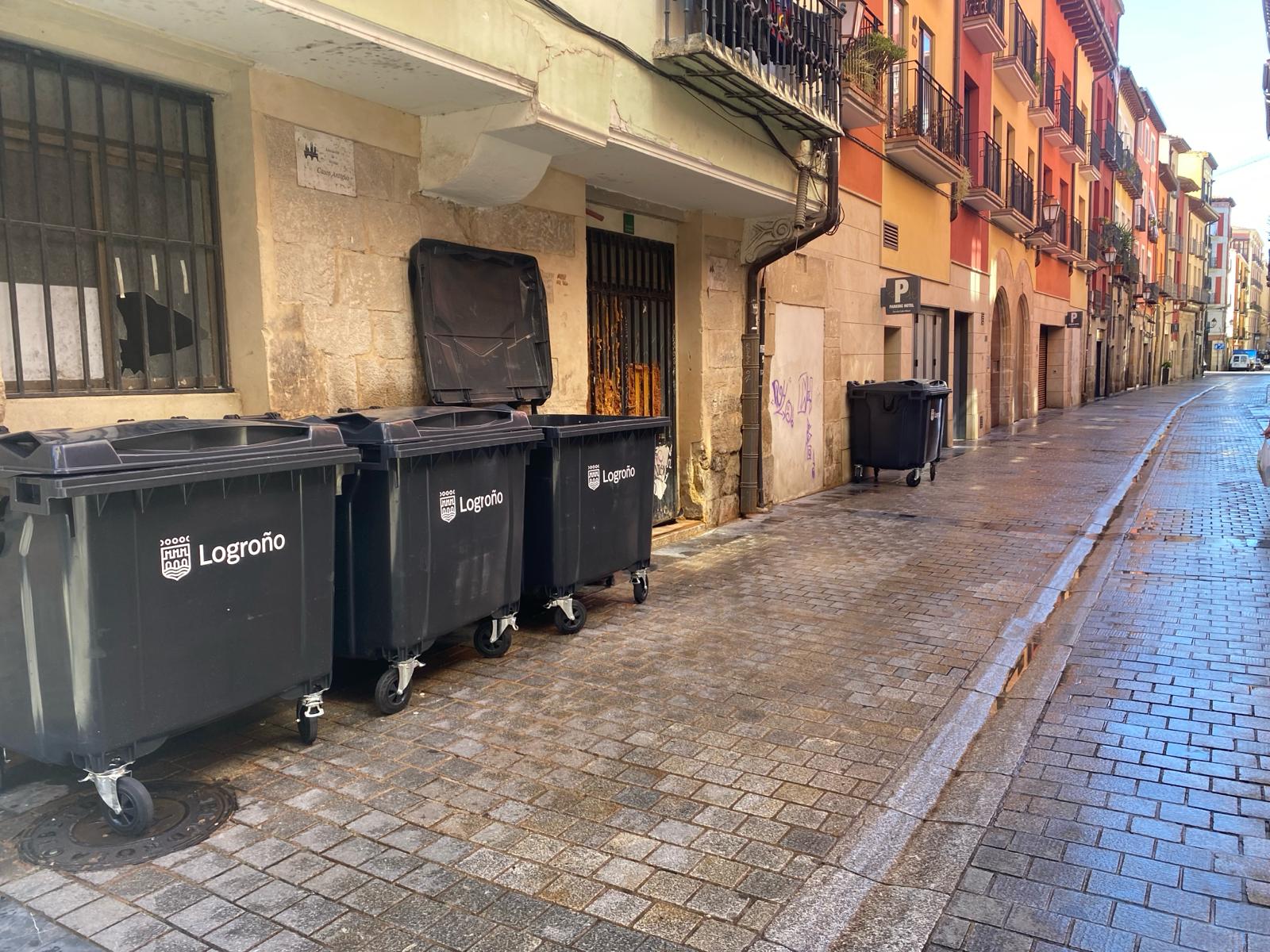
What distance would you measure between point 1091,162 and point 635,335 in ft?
95.3

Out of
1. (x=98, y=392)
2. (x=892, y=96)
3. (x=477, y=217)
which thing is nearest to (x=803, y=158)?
(x=477, y=217)

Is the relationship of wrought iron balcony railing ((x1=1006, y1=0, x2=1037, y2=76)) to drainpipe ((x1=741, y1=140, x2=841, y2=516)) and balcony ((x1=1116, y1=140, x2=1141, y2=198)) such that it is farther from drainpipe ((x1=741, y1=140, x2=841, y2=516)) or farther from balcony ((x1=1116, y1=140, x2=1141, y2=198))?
balcony ((x1=1116, y1=140, x2=1141, y2=198))

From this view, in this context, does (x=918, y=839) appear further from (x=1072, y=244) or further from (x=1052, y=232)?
(x=1072, y=244)

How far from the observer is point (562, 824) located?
3.36 meters

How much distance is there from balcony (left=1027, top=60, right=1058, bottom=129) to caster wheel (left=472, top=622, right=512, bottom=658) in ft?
74.6

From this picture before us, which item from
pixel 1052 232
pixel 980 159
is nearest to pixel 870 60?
pixel 980 159

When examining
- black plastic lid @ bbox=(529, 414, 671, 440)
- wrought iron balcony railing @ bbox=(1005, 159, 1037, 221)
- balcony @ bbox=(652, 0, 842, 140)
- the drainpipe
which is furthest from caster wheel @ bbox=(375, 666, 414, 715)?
wrought iron balcony railing @ bbox=(1005, 159, 1037, 221)

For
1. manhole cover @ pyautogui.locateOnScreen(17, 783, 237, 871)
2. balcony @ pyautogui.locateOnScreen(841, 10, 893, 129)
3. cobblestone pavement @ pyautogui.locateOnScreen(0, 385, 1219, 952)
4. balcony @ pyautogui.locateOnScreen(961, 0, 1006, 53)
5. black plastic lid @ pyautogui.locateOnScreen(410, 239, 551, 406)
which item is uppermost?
balcony @ pyautogui.locateOnScreen(961, 0, 1006, 53)

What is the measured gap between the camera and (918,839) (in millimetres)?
3369

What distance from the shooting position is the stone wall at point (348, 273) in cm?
511

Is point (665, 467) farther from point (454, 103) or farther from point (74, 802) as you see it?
point (74, 802)

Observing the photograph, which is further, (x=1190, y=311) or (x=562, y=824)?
(x=1190, y=311)

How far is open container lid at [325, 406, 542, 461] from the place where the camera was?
167 inches

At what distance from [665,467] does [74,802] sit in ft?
20.4
